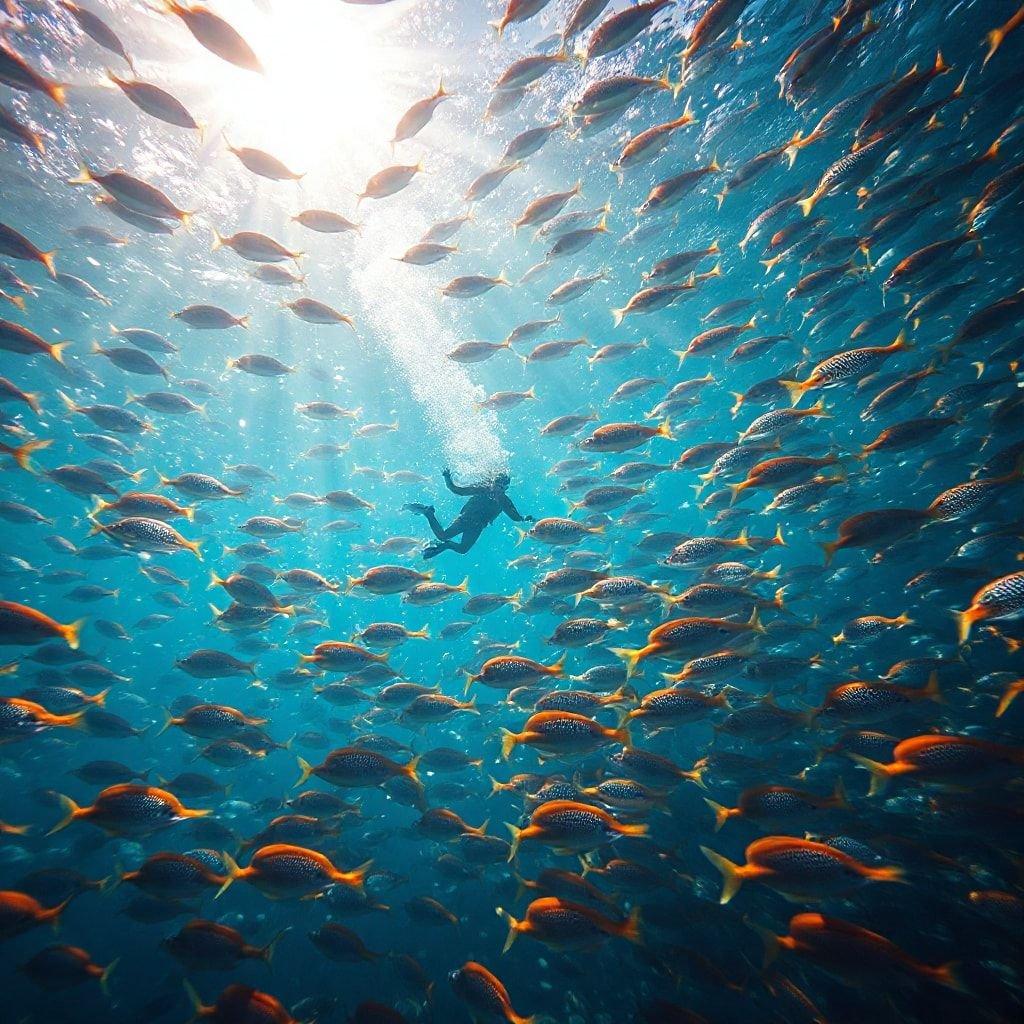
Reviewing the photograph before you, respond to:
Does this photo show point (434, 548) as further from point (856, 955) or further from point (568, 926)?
point (856, 955)

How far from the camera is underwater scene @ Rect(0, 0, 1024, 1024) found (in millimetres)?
4512

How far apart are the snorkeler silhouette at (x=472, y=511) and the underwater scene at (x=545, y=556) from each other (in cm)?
17

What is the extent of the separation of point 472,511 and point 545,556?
2.60 m

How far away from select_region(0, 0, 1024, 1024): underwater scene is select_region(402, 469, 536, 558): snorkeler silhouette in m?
0.17

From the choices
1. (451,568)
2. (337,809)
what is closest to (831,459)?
(337,809)

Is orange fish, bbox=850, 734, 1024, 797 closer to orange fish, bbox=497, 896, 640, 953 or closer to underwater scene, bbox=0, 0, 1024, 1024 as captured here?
underwater scene, bbox=0, 0, 1024, 1024

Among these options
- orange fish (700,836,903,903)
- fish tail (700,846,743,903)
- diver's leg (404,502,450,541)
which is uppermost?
diver's leg (404,502,450,541)

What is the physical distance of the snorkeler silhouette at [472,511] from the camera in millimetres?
10977

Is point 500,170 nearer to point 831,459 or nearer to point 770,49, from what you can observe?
point 831,459

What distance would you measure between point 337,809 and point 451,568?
7084 cm

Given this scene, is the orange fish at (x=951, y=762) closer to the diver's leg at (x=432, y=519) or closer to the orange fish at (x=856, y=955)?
the orange fish at (x=856, y=955)

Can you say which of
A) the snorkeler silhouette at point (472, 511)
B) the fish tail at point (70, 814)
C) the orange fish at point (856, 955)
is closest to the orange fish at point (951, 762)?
the orange fish at point (856, 955)

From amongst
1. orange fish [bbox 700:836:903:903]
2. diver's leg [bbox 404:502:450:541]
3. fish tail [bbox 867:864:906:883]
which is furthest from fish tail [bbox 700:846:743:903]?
diver's leg [bbox 404:502:450:541]

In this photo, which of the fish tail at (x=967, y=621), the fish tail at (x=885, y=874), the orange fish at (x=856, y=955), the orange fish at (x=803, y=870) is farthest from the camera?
the fish tail at (x=967, y=621)
